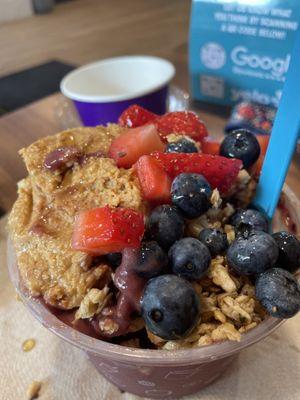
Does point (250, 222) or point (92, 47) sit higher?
point (250, 222)

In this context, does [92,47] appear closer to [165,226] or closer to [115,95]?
[115,95]

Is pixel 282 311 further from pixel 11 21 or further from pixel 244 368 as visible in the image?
pixel 11 21

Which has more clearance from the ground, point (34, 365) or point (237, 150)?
point (237, 150)

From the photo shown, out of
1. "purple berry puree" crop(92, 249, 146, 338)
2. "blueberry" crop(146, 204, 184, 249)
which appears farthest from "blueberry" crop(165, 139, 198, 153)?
"purple berry puree" crop(92, 249, 146, 338)

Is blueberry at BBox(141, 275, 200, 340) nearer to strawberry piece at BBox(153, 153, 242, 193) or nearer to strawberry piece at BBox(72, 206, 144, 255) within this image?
strawberry piece at BBox(72, 206, 144, 255)

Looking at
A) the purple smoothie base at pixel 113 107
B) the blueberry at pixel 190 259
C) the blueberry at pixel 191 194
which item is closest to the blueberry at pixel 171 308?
the blueberry at pixel 190 259

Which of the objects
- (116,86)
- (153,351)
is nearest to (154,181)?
(153,351)

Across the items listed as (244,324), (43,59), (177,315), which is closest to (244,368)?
(244,324)
